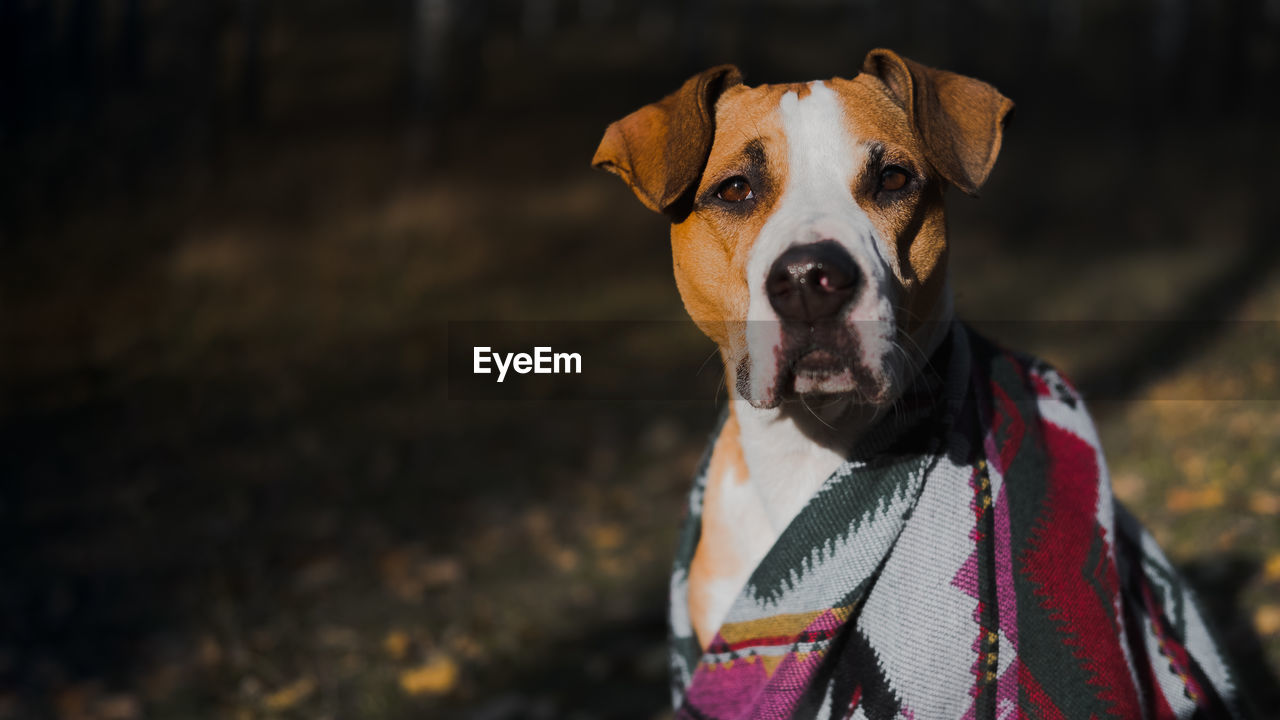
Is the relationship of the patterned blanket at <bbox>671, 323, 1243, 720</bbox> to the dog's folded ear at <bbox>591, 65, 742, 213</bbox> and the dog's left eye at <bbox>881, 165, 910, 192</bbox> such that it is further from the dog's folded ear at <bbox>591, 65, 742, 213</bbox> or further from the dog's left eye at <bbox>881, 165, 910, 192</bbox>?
the dog's folded ear at <bbox>591, 65, 742, 213</bbox>

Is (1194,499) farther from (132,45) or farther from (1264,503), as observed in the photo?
(132,45)

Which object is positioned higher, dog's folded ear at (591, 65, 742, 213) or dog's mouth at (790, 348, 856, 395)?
dog's folded ear at (591, 65, 742, 213)

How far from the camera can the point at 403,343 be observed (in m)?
10.2

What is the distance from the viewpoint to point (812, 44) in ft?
94.7

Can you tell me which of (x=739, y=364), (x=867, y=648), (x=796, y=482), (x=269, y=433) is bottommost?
(x=269, y=433)

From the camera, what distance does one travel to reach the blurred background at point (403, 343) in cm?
488

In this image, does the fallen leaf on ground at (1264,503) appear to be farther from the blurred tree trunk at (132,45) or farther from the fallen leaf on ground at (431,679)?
the blurred tree trunk at (132,45)

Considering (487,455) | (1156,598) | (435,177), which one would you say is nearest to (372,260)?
(435,177)

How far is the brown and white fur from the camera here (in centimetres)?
235

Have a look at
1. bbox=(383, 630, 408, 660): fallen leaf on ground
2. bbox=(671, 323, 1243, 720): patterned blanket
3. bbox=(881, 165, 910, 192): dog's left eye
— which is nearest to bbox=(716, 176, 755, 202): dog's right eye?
bbox=(881, 165, 910, 192): dog's left eye

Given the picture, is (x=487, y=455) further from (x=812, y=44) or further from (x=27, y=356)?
(x=812, y=44)

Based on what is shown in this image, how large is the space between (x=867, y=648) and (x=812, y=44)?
1119 inches

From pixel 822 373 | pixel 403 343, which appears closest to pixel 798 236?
pixel 822 373

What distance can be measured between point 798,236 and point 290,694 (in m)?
Answer: 3.37
